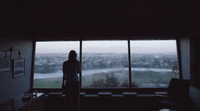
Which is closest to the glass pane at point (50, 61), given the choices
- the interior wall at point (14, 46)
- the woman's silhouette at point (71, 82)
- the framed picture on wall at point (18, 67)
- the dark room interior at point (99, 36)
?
the dark room interior at point (99, 36)

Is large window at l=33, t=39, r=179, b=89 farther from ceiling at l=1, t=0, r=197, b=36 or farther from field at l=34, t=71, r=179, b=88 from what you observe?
ceiling at l=1, t=0, r=197, b=36

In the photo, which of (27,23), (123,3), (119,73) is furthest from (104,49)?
(27,23)

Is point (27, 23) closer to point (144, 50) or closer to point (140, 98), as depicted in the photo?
point (144, 50)

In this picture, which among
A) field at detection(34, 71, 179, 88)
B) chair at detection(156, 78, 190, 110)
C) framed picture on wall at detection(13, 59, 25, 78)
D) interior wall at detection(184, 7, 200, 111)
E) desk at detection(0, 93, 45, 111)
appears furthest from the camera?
field at detection(34, 71, 179, 88)

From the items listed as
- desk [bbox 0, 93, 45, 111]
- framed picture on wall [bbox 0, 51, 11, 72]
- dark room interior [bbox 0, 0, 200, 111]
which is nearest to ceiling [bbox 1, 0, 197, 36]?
dark room interior [bbox 0, 0, 200, 111]

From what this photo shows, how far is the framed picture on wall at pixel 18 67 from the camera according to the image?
12.9ft

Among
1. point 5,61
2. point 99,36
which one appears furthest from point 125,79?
point 5,61

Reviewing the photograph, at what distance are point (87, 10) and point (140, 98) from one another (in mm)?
3372

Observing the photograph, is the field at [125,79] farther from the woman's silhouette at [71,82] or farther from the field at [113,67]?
the woman's silhouette at [71,82]

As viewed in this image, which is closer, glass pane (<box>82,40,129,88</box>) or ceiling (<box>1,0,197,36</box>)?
ceiling (<box>1,0,197,36</box>)

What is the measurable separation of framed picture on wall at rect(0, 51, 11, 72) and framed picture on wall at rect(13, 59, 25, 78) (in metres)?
0.25

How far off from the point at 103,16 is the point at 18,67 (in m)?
3.17

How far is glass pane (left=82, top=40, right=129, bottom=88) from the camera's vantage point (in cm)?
493

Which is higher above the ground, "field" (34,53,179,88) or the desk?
"field" (34,53,179,88)
